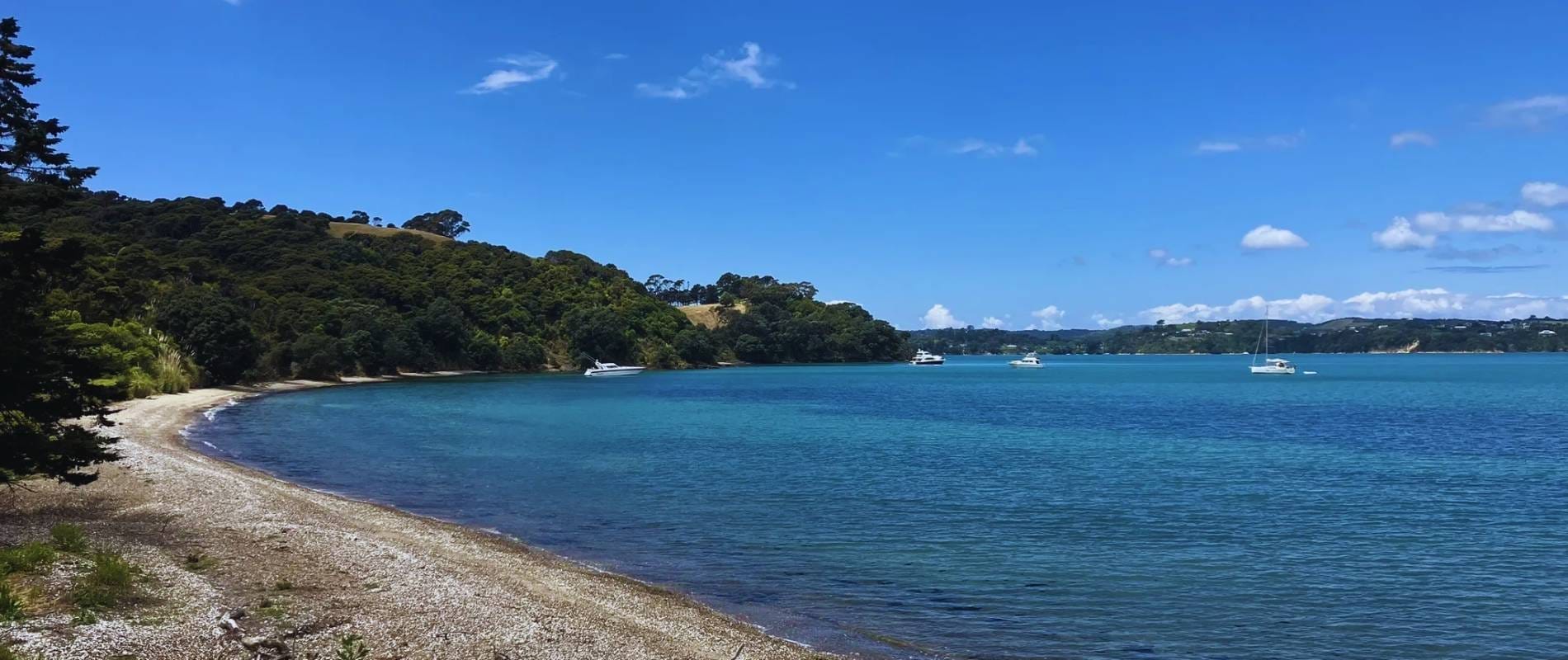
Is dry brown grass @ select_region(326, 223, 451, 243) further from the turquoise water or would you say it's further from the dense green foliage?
the dense green foliage

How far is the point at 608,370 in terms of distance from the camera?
135500 millimetres

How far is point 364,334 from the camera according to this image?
10725 cm

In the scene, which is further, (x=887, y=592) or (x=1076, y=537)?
(x=1076, y=537)

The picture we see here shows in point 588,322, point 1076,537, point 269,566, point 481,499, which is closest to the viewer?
point 269,566

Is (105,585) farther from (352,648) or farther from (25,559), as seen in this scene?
(352,648)

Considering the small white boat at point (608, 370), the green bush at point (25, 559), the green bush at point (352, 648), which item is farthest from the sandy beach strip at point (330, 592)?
the small white boat at point (608, 370)

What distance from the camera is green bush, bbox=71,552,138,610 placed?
12000mm

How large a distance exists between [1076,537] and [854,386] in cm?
8734

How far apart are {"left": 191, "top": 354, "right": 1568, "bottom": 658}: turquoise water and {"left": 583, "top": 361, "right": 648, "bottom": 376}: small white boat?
71.9 metres

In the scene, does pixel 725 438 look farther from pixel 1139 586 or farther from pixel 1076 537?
pixel 1139 586

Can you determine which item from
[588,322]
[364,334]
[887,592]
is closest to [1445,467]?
[887,592]

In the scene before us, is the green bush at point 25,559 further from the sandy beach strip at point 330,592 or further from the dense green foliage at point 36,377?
the dense green foliage at point 36,377

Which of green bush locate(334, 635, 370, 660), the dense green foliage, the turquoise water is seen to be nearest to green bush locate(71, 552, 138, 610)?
the dense green foliage

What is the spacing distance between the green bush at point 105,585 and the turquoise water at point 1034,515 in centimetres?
838
